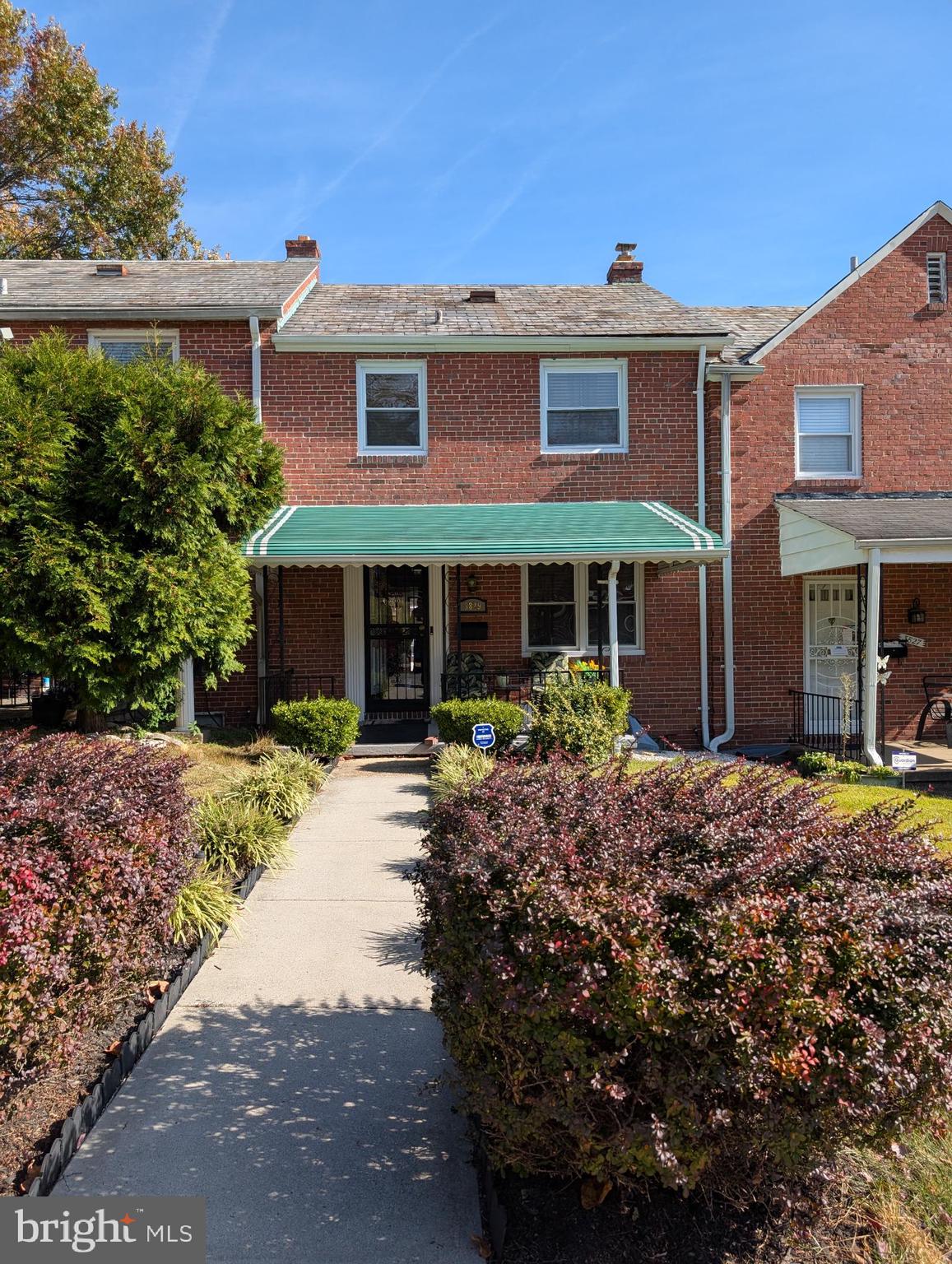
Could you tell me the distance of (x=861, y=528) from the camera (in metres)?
11.8

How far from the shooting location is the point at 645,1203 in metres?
2.91

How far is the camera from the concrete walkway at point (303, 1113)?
118 inches

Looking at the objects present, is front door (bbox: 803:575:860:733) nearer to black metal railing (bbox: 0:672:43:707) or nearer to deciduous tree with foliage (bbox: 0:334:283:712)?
deciduous tree with foliage (bbox: 0:334:283:712)

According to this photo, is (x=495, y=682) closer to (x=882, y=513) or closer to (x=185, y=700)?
(x=185, y=700)

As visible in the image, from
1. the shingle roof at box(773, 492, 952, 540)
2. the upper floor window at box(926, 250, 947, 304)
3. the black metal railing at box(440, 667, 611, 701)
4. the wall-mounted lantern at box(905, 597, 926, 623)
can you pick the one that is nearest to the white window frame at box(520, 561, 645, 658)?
the black metal railing at box(440, 667, 611, 701)

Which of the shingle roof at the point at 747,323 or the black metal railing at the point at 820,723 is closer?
the black metal railing at the point at 820,723

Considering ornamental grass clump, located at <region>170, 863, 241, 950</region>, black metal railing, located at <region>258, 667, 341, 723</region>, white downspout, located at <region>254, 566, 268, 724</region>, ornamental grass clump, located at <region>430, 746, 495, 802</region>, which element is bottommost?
ornamental grass clump, located at <region>170, 863, 241, 950</region>

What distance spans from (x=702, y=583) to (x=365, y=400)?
6.25 meters

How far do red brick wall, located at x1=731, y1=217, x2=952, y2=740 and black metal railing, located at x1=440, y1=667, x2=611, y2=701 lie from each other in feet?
9.63

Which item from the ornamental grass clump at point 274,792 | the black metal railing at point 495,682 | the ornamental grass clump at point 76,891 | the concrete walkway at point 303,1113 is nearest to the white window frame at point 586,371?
the black metal railing at point 495,682

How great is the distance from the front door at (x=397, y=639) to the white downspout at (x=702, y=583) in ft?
14.7

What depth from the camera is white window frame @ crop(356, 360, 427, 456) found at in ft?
45.5

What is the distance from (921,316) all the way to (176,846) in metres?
14.9

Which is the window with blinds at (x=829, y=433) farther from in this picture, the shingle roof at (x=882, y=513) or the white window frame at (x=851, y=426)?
the shingle roof at (x=882, y=513)
